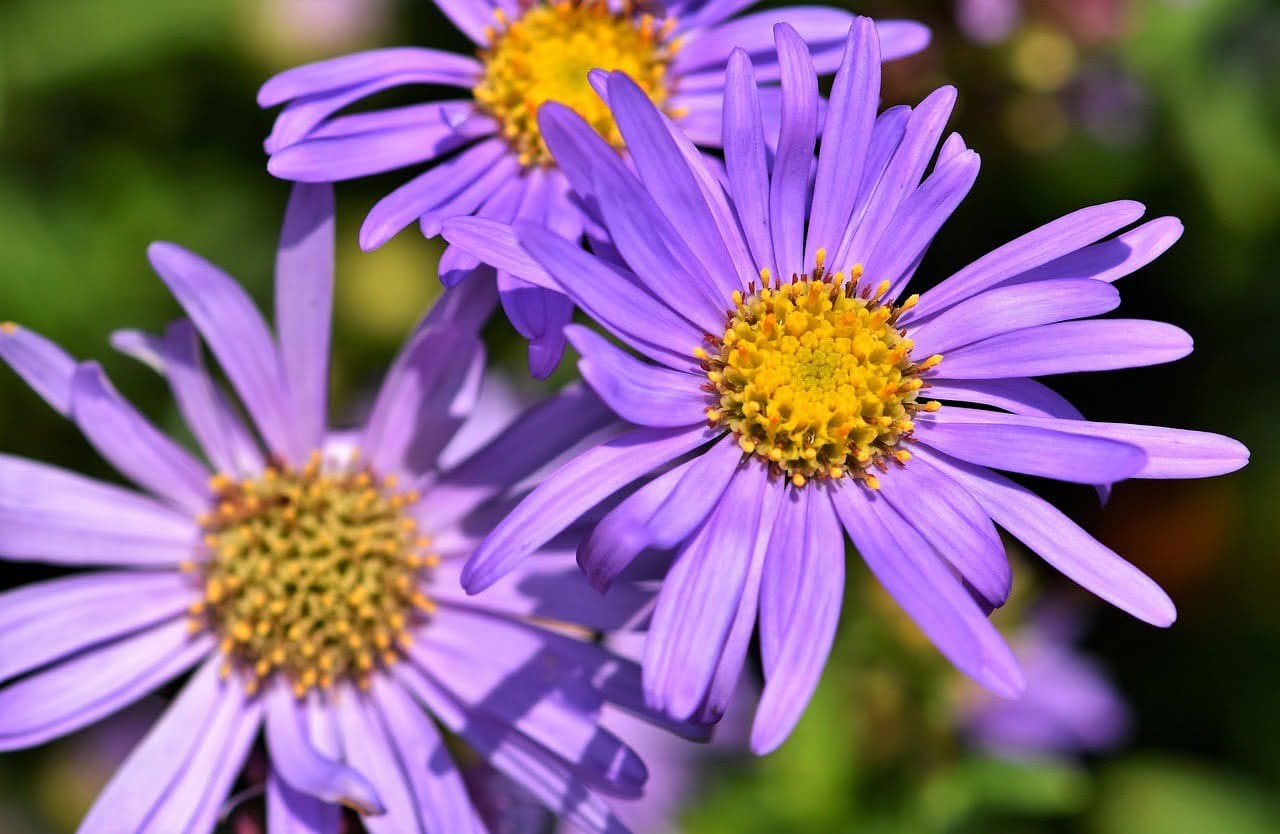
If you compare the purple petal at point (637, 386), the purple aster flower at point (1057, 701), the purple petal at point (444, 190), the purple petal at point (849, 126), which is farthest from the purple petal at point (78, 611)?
the purple aster flower at point (1057, 701)

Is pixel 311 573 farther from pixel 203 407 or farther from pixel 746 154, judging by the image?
pixel 746 154

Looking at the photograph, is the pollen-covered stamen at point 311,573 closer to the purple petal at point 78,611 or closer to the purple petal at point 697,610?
the purple petal at point 78,611

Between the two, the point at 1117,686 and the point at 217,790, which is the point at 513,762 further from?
the point at 1117,686

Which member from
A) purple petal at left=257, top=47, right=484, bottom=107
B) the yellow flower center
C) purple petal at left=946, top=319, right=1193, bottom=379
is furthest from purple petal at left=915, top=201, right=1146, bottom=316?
purple petal at left=257, top=47, right=484, bottom=107

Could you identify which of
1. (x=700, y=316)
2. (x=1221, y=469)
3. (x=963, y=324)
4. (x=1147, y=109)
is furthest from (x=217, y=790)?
(x=1147, y=109)

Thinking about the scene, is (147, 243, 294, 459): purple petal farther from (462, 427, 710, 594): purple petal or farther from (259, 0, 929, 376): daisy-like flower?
(462, 427, 710, 594): purple petal
